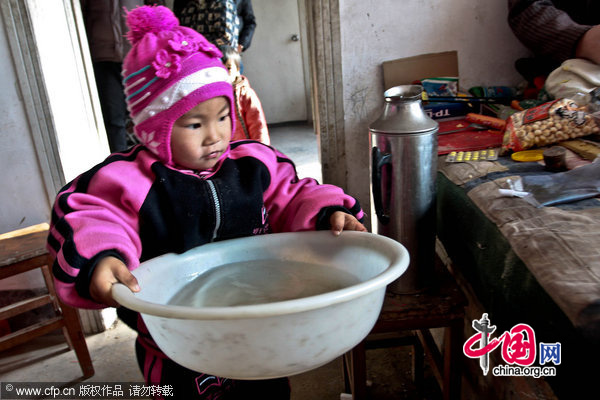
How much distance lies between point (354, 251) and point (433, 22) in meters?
1.39

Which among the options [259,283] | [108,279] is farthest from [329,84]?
[108,279]

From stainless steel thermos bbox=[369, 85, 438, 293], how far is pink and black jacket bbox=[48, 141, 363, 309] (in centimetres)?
24

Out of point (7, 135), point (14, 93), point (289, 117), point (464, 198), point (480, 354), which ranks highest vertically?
point (14, 93)

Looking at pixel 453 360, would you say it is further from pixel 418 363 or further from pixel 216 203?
pixel 216 203

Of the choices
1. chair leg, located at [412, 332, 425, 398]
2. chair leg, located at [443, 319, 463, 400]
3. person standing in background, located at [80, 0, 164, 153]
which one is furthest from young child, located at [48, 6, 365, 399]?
person standing in background, located at [80, 0, 164, 153]

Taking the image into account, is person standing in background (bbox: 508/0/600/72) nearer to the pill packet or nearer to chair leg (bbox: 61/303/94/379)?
the pill packet

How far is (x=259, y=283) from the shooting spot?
0.88 meters

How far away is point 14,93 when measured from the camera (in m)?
1.84

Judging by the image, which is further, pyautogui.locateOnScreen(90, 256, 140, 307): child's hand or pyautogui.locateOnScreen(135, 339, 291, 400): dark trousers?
pyautogui.locateOnScreen(135, 339, 291, 400): dark trousers

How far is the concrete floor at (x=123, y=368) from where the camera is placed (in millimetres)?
1697

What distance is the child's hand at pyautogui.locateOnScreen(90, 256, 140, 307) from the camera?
A: 2.32 ft

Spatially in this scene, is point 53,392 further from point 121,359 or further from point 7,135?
point 7,135

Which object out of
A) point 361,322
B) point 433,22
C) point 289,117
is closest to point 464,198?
point 361,322

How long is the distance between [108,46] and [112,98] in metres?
0.33
